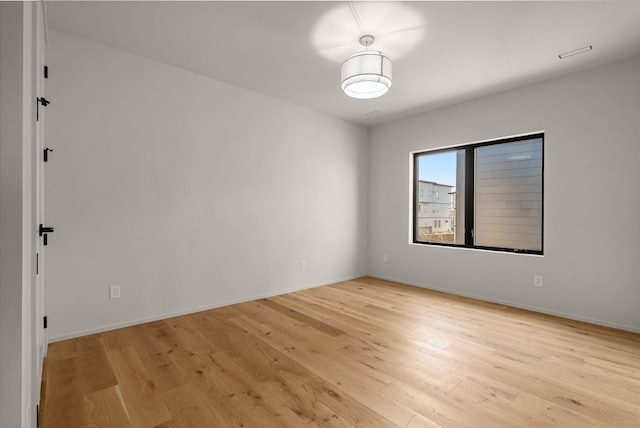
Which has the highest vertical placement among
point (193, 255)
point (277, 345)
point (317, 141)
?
point (317, 141)

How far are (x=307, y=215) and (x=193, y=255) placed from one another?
1727 millimetres

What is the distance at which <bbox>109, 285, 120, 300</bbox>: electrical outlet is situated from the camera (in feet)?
9.34

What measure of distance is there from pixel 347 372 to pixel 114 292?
2278mm

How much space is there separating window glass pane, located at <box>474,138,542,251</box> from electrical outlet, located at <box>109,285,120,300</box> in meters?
4.29

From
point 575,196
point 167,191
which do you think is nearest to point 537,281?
point 575,196

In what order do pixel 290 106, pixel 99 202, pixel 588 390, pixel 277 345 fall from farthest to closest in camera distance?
pixel 290 106 → pixel 99 202 → pixel 277 345 → pixel 588 390

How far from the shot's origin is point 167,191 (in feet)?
10.5

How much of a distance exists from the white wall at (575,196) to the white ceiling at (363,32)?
0.31m

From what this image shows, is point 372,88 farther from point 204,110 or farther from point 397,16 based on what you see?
point 204,110

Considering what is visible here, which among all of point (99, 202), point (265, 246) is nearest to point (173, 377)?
point (99, 202)

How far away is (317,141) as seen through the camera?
15.2ft

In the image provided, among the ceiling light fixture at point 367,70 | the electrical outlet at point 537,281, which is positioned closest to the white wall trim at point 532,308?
the electrical outlet at point 537,281

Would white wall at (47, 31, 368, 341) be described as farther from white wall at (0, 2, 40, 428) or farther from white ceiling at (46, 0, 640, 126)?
white wall at (0, 2, 40, 428)

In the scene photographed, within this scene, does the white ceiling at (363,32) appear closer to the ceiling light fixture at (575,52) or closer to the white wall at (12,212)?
the ceiling light fixture at (575,52)
